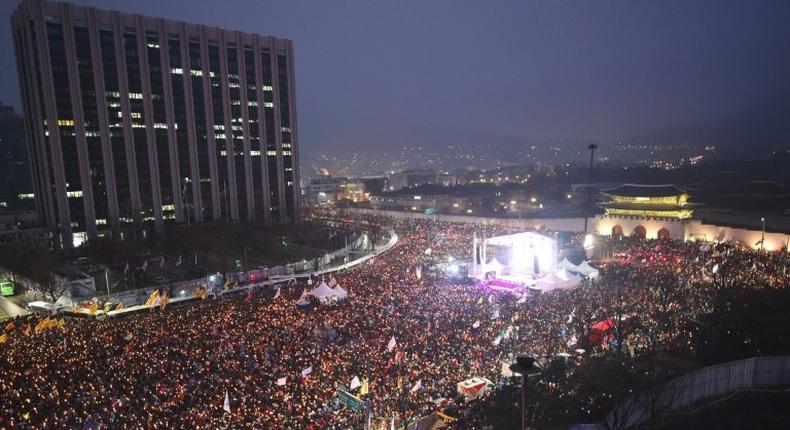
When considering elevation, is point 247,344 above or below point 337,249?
above

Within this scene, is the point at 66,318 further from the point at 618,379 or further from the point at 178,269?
the point at 618,379

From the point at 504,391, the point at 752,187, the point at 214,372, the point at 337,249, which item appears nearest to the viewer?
the point at 504,391

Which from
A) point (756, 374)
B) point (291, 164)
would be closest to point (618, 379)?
point (756, 374)

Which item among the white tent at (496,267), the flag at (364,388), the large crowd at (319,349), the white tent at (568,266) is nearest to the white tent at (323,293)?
the large crowd at (319,349)

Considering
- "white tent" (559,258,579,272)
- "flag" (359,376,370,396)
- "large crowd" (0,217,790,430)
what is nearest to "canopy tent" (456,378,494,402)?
"large crowd" (0,217,790,430)

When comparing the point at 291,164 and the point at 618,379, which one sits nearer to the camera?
the point at 618,379

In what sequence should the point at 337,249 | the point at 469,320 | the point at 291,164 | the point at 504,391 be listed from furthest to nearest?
1. the point at 291,164
2. the point at 337,249
3. the point at 469,320
4. the point at 504,391

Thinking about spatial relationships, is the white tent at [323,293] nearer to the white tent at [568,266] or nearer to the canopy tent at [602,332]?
the canopy tent at [602,332]
